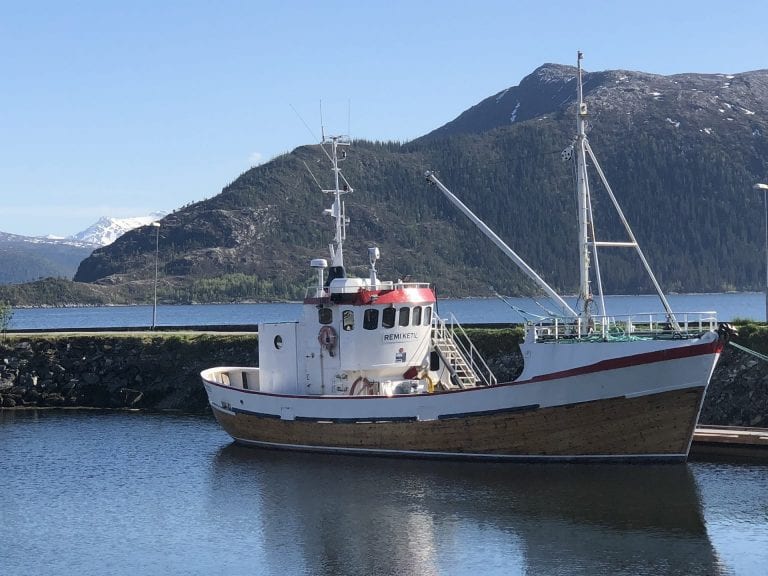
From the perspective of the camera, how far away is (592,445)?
97.2 ft

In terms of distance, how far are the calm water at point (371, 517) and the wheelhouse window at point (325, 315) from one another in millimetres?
4502

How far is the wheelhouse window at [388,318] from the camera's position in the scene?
109ft

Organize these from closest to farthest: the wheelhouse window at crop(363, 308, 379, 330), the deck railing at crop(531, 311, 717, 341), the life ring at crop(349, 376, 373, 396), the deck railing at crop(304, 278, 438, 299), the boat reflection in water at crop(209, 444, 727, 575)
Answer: the boat reflection in water at crop(209, 444, 727, 575)
the deck railing at crop(531, 311, 717, 341)
the wheelhouse window at crop(363, 308, 379, 330)
the life ring at crop(349, 376, 373, 396)
the deck railing at crop(304, 278, 438, 299)

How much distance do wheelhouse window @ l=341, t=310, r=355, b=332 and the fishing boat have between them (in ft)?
0.15

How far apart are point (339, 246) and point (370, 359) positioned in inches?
169

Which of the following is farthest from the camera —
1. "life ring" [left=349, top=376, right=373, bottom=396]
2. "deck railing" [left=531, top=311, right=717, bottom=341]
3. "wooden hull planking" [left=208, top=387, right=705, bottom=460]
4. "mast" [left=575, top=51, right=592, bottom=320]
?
"life ring" [left=349, top=376, right=373, bottom=396]

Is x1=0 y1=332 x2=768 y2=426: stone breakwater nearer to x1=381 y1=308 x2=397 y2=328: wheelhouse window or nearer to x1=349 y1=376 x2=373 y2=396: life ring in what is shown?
x1=349 y1=376 x2=373 y2=396: life ring

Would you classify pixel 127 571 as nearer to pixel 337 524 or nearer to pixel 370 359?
pixel 337 524

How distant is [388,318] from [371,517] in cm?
870

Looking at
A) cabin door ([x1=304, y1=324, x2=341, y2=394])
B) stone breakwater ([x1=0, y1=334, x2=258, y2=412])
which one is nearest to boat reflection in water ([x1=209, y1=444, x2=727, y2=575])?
cabin door ([x1=304, y1=324, x2=341, y2=394])

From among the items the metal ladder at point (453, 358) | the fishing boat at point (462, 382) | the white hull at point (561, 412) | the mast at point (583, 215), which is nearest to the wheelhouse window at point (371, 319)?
the fishing boat at point (462, 382)

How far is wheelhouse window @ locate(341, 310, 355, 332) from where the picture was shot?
3338cm

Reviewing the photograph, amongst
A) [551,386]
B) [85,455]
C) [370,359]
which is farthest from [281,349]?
[551,386]

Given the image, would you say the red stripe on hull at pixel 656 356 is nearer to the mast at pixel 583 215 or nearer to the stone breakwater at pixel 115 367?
the mast at pixel 583 215
